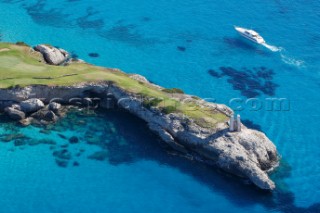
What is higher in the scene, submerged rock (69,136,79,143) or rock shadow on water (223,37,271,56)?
rock shadow on water (223,37,271,56)

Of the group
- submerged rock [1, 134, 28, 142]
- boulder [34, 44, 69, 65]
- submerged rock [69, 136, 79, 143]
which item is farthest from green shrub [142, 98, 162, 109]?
boulder [34, 44, 69, 65]

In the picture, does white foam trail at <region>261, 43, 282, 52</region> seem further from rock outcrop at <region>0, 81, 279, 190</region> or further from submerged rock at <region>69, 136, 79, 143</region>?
submerged rock at <region>69, 136, 79, 143</region>

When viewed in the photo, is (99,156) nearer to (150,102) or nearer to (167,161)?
(167,161)

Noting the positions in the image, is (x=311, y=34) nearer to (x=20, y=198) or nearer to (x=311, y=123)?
(x=311, y=123)

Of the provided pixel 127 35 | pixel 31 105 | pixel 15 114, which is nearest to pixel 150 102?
pixel 31 105

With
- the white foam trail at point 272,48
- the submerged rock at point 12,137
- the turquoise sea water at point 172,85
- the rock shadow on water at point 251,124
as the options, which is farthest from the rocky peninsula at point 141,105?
the white foam trail at point 272,48

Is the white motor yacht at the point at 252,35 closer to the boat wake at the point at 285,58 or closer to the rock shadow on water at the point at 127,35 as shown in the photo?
the boat wake at the point at 285,58

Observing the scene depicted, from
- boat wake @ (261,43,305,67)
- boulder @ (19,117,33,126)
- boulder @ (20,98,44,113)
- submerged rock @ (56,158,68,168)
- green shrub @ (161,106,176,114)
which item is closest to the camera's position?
submerged rock @ (56,158,68,168)
